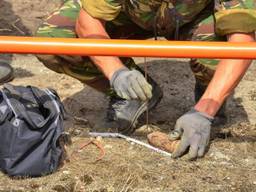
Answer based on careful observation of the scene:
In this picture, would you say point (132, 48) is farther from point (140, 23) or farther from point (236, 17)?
point (140, 23)

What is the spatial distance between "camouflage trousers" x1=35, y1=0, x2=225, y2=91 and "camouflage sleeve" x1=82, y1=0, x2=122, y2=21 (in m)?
0.26

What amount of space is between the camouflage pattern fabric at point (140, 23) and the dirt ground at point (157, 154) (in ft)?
1.08

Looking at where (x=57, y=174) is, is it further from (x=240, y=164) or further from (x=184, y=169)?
(x=240, y=164)

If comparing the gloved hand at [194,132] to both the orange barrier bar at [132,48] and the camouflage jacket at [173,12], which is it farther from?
the orange barrier bar at [132,48]

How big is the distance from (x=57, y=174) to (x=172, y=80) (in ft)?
4.90

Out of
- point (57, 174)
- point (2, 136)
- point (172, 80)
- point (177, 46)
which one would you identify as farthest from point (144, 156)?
point (172, 80)

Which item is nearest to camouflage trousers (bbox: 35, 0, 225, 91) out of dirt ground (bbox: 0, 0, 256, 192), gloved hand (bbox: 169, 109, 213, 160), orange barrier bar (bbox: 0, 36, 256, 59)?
dirt ground (bbox: 0, 0, 256, 192)

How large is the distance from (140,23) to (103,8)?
31 cm

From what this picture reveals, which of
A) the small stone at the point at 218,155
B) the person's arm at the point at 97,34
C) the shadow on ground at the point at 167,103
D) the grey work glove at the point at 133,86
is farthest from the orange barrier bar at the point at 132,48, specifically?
the shadow on ground at the point at 167,103

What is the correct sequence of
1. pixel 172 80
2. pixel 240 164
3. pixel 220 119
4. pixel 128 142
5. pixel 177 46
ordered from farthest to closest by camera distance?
pixel 172 80 < pixel 220 119 < pixel 128 142 < pixel 240 164 < pixel 177 46

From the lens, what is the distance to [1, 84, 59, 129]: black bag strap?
8.86 ft

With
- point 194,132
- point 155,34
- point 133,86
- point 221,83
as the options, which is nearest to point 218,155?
point 194,132

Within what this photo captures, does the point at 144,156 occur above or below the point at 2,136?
below

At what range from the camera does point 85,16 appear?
10.0ft
